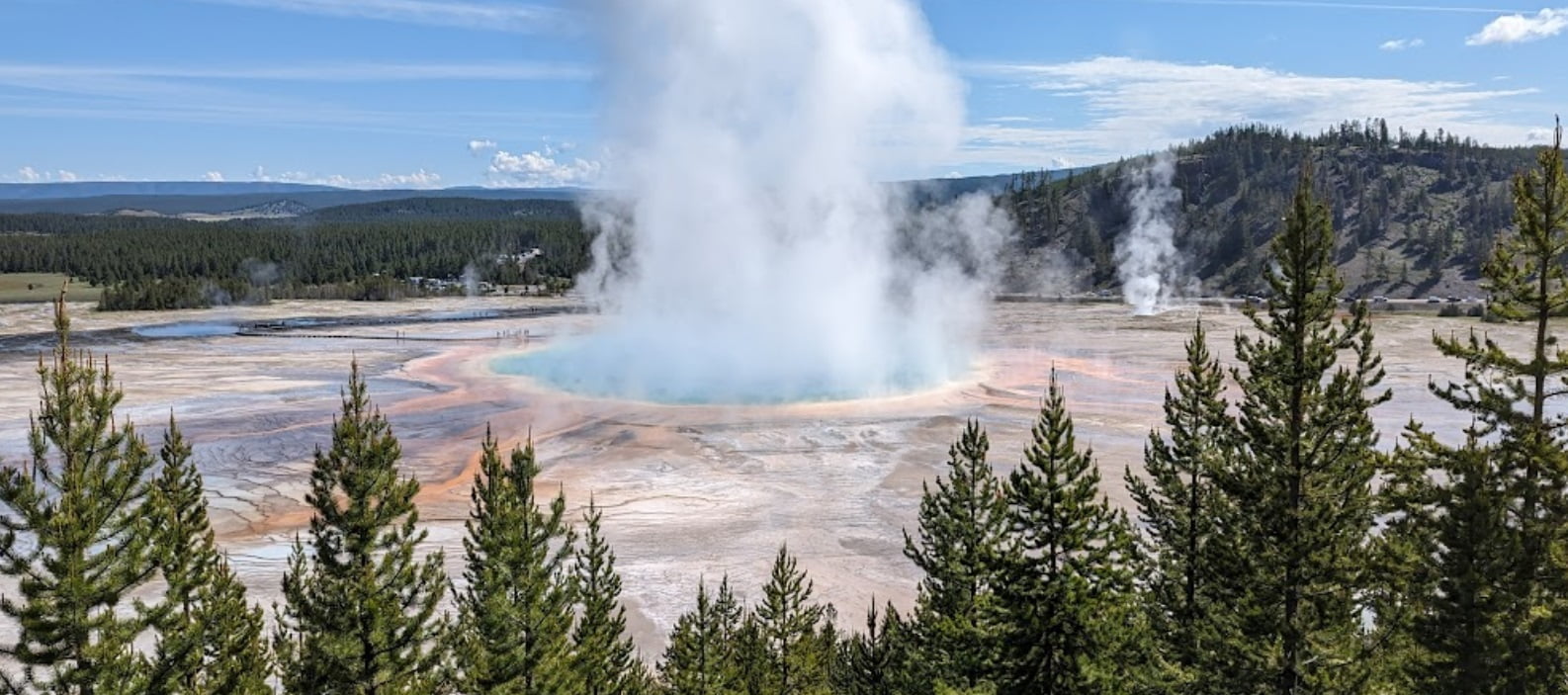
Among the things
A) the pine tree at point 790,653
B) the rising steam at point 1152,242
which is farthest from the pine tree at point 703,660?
the rising steam at point 1152,242

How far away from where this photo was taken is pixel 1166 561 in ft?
48.8

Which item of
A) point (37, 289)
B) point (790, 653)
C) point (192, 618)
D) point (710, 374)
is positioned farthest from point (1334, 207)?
point (37, 289)

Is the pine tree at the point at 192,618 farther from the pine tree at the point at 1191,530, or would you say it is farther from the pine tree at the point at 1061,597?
the pine tree at the point at 1191,530

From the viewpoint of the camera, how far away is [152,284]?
11931cm

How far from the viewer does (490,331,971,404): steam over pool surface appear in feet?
180

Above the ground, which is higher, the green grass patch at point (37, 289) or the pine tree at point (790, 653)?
the green grass patch at point (37, 289)

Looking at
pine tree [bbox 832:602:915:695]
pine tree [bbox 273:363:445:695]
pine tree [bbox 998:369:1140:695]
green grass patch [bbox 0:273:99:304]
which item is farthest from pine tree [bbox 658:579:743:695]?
green grass patch [bbox 0:273:99:304]

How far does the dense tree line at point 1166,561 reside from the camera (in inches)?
440

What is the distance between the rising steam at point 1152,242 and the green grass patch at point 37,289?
443 ft

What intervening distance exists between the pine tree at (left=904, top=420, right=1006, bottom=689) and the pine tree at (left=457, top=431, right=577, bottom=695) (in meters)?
5.68

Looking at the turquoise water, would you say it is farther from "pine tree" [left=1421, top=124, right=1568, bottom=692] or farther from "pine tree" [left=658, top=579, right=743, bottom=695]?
"pine tree" [left=1421, top=124, right=1568, bottom=692]

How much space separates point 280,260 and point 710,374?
12602 cm

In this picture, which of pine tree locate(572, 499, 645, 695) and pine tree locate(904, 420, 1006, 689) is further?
pine tree locate(572, 499, 645, 695)

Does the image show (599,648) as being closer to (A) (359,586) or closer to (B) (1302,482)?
(A) (359,586)
